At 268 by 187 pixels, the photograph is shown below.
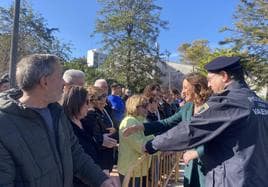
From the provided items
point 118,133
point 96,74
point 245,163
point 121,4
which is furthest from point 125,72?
point 245,163

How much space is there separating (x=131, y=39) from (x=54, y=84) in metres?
31.0

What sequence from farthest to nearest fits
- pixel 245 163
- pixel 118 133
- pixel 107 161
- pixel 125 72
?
pixel 125 72, pixel 118 133, pixel 107 161, pixel 245 163

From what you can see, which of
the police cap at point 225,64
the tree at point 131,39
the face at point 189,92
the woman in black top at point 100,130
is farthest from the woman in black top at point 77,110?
the tree at point 131,39

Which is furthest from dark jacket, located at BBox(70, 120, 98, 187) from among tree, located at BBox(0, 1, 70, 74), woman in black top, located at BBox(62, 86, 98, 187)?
tree, located at BBox(0, 1, 70, 74)

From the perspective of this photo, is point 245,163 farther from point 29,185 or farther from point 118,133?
point 118,133

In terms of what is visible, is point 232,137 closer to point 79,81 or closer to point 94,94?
point 94,94

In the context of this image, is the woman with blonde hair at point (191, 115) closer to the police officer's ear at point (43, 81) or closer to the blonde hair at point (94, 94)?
the blonde hair at point (94, 94)

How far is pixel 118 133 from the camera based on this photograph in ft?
16.0

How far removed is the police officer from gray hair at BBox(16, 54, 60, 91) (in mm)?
1129

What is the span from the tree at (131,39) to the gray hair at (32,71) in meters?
30.6

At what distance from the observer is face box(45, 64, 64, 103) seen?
260 cm

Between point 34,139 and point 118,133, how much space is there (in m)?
2.55

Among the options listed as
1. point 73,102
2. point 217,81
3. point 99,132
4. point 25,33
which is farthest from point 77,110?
point 25,33

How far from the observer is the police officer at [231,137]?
2.88 meters
